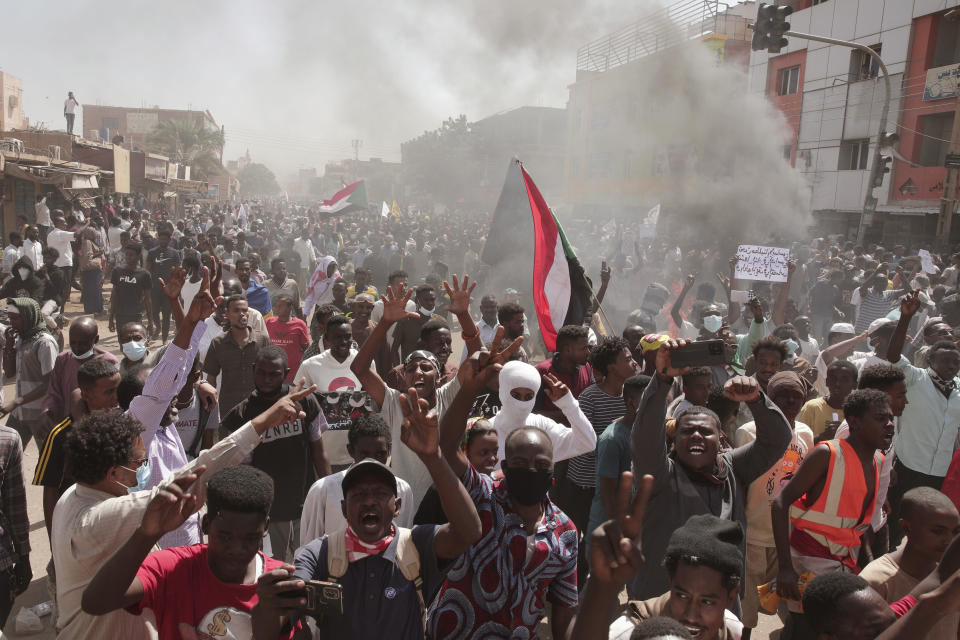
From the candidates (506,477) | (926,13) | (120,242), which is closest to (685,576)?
(506,477)

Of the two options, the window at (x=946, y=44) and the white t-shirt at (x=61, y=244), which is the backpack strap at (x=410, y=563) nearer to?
the white t-shirt at (x=61, y=244)

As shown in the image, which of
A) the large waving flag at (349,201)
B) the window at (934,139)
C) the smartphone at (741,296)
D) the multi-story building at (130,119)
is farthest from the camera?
the multi-story building at (130,119)

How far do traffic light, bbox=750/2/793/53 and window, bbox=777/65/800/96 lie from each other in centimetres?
1731

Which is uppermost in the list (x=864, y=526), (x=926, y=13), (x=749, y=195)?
(x=926, y=13)

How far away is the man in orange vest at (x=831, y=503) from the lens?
10.7ft

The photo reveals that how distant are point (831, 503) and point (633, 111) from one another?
32.7 metres

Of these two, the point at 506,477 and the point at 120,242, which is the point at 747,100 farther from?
the point at 506,477

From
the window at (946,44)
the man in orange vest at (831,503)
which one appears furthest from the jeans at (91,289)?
the window at (946,44)

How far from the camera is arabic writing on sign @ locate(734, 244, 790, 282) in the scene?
8.68 m

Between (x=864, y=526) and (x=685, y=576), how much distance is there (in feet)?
4.95

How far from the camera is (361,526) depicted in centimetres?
233

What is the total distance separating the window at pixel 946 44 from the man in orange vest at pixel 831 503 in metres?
22.8

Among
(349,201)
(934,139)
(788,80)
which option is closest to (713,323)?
(349,201)

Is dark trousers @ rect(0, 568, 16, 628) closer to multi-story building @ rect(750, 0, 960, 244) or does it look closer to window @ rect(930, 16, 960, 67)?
multi-story building @ rect(750, 0, 960, 244)
